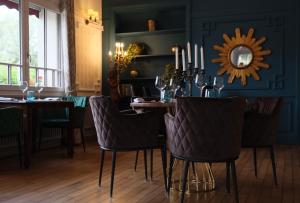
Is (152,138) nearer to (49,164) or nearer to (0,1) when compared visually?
(49,164)

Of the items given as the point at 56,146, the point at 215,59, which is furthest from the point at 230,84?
the point at 56,146

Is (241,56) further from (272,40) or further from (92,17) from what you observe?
(92,17)

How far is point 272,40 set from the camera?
630 cm

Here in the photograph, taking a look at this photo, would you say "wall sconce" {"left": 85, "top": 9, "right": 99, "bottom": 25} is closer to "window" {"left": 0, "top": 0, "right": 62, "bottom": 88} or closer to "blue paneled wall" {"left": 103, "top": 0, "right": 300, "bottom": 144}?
"window" {"left": 0, "top": 0, "right": 62, "bottom": 88}

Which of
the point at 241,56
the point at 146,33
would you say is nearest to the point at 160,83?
the point at 241,56

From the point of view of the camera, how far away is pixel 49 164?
4355 millimetres

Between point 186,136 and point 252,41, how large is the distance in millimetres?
4390

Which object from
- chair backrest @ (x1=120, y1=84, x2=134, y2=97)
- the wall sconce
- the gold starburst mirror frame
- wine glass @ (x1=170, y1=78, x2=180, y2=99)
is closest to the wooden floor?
wine glass @ (x1=170, y1=78, x2=180, y2=99)

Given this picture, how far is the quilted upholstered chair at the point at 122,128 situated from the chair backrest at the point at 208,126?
1.61 ft

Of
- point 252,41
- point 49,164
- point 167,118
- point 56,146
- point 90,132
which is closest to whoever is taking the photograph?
point 167,118

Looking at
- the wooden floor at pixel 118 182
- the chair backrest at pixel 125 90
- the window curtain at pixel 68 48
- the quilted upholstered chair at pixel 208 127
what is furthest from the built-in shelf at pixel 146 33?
the quilted upholstered chair at pixel 208 127

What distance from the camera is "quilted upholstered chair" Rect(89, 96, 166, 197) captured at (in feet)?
9.64

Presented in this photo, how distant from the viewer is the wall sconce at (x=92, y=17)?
6664mm

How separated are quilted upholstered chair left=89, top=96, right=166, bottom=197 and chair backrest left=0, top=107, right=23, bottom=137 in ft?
4.57
